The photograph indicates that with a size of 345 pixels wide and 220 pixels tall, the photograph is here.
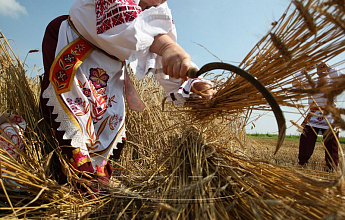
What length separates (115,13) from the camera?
3.46 feet

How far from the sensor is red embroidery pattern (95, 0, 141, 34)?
105 centimetres

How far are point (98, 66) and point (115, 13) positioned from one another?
331 millimetres

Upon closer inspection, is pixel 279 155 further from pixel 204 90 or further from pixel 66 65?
Answer: pixel 66 65

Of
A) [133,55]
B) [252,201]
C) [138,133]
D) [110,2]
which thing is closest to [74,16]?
[110,2]

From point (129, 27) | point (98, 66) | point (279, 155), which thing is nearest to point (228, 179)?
point (129, 27)

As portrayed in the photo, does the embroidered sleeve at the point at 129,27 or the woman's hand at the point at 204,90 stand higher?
the embroidered sleeve at the point at 129,27

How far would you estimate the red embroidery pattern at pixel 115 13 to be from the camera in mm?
1049

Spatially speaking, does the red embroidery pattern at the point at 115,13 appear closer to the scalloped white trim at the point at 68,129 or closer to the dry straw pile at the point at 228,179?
the scalloped white trim at the point at 68,129

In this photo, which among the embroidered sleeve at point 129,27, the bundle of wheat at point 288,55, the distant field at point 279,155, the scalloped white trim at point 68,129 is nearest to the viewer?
the bundle of wheat at point 288,55

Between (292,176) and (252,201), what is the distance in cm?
21

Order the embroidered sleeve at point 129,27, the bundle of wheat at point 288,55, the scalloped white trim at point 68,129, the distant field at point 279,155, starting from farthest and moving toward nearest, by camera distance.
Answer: the distant field at point 279,155 → the scalloped white trim at point 68,129 → the embroidered sleeve at point 129,27 → the bundle of wheat at point 288,55

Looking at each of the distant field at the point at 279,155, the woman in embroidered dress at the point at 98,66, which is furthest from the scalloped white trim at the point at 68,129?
the distant field at the point at 279,155

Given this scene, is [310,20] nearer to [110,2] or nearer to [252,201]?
[252,201]

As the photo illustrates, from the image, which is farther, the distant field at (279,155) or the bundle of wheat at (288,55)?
the distant field at (279,155)
